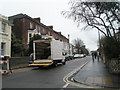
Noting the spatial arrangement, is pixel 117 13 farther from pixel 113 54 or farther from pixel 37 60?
pixel 37 60

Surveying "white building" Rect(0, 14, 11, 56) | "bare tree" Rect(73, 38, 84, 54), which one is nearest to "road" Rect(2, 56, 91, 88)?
"white building" Rect(0, 14, 11, 56)

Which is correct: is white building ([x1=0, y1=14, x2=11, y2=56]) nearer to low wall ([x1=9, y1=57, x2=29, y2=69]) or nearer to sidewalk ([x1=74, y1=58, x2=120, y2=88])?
low wall ([x1=9, y1=57, x2=29, y2=69])

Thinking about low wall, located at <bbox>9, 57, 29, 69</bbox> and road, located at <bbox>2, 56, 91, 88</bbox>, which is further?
low wall, located at <bbox>9, 57, 29, 69</bbox>

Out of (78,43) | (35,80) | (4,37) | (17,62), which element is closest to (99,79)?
(35,80)

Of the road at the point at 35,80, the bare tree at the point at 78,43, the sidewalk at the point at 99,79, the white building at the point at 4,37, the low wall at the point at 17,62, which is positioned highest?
the bare tree at the point at 78,43

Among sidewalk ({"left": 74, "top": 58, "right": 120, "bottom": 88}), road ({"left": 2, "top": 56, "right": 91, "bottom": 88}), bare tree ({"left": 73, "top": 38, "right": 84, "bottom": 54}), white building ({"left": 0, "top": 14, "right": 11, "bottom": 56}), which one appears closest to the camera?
sidewalk ({"left": 74, "top": 58, "right": 120, "bottom": 88})

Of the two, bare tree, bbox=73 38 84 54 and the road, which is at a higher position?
bare tree, bbox=73 38 84 54

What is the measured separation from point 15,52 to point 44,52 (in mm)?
12607

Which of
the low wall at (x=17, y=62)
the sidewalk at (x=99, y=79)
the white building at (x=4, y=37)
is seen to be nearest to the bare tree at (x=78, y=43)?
the low wall at (x=17, y=62)

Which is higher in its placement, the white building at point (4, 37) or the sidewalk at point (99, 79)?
the white building at point (4, 37)

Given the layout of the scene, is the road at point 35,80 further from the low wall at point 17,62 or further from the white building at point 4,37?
the white building at point 4,37

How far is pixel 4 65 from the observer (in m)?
15.3

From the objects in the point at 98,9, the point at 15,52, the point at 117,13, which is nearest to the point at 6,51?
the point at 15,52

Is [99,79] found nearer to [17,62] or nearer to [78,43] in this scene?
[17,62]
